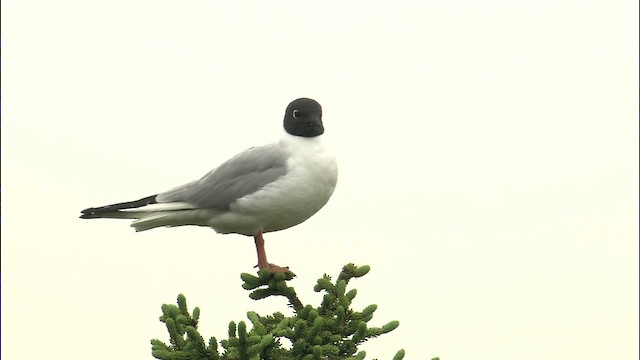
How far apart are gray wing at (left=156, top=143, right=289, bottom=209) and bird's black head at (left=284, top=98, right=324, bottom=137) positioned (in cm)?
22

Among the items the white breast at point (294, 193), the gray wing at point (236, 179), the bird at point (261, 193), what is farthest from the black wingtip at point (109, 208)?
the white breast at point (294, 193)

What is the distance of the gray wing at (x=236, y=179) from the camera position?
6605 millimetres

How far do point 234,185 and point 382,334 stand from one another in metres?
1.65

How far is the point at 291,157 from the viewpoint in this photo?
21.7 feet

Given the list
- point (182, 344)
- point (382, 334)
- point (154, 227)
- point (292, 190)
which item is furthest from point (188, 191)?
point (382, 334)

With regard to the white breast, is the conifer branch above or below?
below

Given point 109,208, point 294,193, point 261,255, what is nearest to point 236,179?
point 294,193

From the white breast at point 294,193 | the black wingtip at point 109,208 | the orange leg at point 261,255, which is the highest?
the black wingtip at point 109,208

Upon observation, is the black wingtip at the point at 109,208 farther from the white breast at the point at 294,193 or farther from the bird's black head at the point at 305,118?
the bird's black head at the point at 305,118

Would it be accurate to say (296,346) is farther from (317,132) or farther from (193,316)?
(317,132)

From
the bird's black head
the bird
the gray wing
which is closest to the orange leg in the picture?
the bird

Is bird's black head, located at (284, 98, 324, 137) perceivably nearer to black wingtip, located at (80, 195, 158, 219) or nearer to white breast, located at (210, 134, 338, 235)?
white breast, located at (210, 134, 338, 235)

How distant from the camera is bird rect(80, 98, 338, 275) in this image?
6.55m

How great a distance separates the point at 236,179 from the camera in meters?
Result: 6.68
